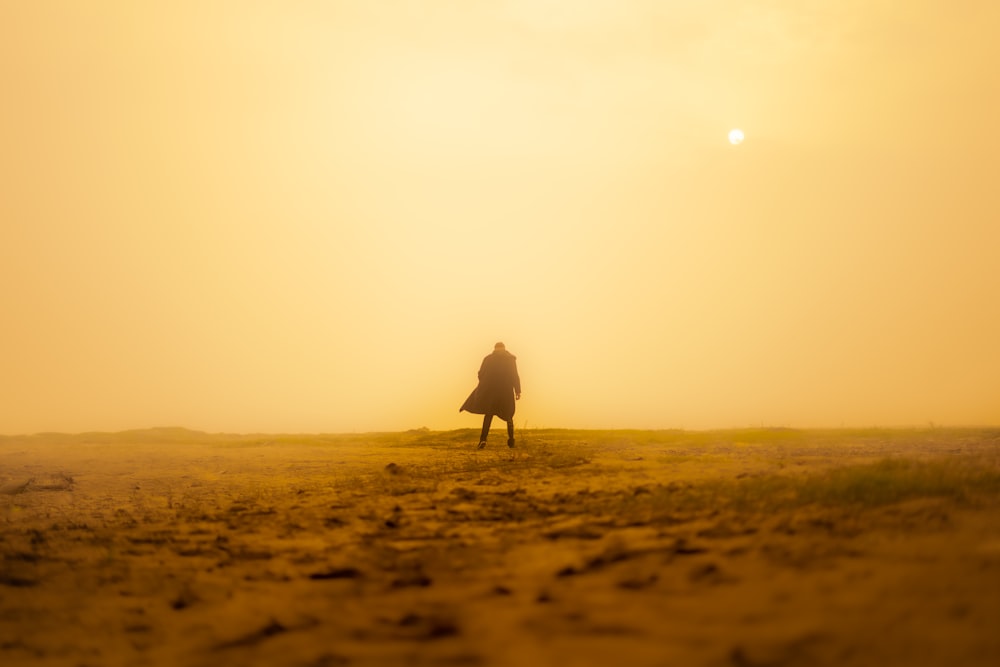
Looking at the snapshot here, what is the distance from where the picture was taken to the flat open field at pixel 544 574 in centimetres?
298

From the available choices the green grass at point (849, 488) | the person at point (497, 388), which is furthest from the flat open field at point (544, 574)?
the person at point (497, 388)

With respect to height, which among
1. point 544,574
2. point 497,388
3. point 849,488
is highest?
point 497,388

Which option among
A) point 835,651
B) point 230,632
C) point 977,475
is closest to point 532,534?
point 230,632

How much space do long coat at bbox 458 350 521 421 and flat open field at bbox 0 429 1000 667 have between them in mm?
7067

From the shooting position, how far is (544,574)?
3998 millimetres

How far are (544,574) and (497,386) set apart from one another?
10464 mm

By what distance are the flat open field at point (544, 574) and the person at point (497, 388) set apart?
7.06 meters

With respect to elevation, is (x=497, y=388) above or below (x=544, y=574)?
above

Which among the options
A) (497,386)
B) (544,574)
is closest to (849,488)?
(544,574)

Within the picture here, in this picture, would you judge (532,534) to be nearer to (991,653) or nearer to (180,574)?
(180,574)

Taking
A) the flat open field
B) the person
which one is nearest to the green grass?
the flat open field

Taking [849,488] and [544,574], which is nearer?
[544,574]

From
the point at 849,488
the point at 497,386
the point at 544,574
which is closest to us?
the point at 544,574

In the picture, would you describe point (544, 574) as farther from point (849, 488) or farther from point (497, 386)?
point (497, 386)
